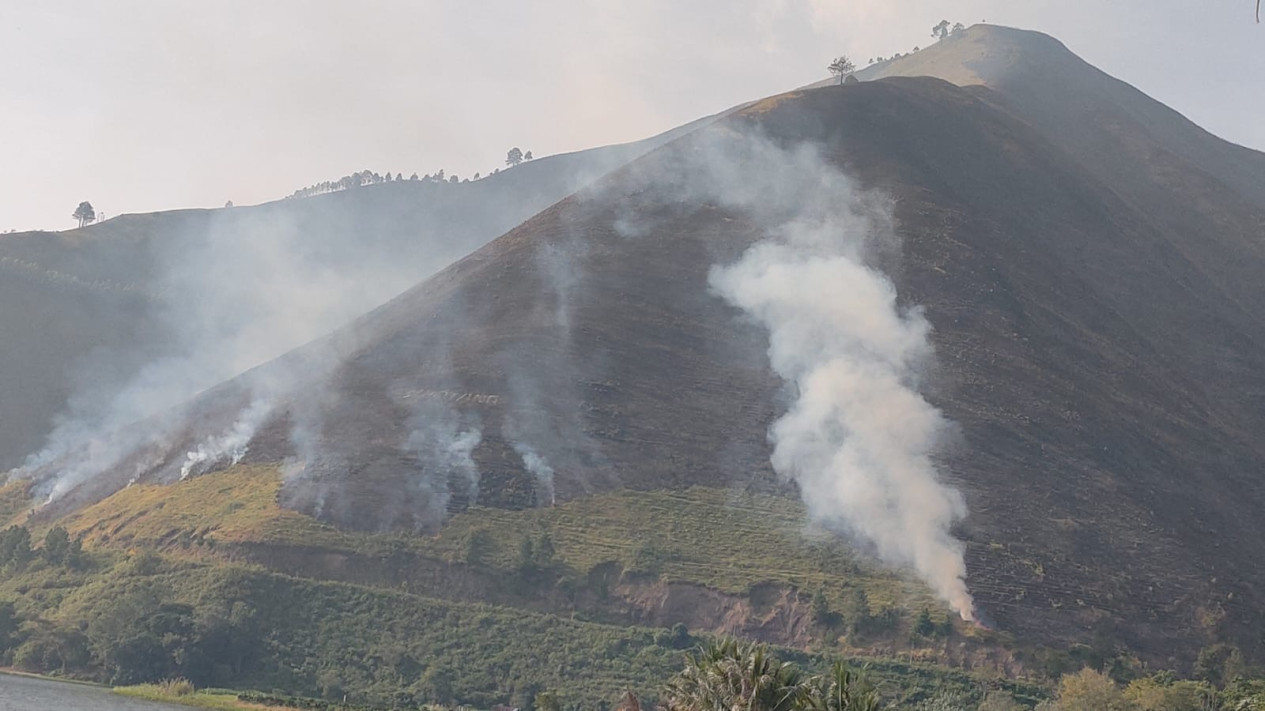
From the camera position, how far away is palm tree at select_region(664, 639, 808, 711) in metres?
38.2

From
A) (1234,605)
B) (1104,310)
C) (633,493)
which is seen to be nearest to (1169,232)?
(1104,310)

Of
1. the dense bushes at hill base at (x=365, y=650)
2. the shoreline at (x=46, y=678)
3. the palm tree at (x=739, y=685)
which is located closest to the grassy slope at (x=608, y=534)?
the dense bushes at hill base at (x=365, y=650)

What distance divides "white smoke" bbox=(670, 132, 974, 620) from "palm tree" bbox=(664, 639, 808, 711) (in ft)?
198

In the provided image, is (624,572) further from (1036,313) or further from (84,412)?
(84,412)

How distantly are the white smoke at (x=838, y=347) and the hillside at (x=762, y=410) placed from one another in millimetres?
914

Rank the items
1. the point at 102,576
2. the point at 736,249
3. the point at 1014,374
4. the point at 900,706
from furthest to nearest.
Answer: the point at 736,249 < the point at 1014,374 < the point at 102,576 < the point at 900,706

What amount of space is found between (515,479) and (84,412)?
75416 millimetres

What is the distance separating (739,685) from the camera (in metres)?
38.6

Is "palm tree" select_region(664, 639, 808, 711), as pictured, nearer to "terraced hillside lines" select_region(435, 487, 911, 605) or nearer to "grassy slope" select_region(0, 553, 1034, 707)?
"grassy slope" select_region(0, 553, 1034, 707)

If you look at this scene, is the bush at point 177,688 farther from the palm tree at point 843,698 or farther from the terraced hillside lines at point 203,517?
the palm tree at point 843,698

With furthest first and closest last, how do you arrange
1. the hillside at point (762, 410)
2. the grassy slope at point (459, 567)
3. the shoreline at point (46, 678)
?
1. the hillside at point (762, 410)
2. the grassy slope at point (459, 567)
3. the shoreline at point (46, 678)

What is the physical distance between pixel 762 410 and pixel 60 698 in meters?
65.0

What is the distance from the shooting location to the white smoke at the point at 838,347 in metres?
107

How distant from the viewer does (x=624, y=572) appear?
102m
